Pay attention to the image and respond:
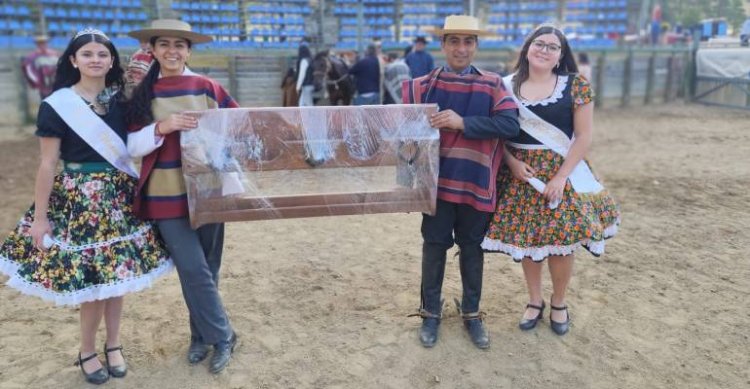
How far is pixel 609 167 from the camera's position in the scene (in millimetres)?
7473

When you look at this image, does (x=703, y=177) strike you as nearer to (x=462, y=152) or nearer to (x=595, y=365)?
(x=595, y=365)

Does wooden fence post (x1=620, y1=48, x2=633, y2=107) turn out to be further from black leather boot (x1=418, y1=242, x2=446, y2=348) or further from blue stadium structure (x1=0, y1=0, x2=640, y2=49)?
black leather boot (x1=418, y1=242, x2=446, y2=348)

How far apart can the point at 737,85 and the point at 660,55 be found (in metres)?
2.69

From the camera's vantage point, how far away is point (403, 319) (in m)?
3.28

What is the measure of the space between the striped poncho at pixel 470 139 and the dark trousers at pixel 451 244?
0.13 meters

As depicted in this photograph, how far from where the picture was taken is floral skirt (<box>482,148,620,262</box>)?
277 centimetres

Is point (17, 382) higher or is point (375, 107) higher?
point (375, 107)

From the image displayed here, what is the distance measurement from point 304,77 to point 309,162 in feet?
25.0

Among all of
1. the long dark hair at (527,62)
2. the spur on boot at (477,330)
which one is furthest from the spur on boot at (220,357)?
the long dark hair at (527,62)

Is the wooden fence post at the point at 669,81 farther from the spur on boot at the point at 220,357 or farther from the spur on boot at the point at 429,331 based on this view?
the spur on boot at the point at 220,357

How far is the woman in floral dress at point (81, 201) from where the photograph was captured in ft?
7.61

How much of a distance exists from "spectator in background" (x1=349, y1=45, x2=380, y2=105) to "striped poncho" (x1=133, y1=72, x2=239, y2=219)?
7.20 metres

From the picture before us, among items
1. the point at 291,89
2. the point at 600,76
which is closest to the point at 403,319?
the point at 291,89

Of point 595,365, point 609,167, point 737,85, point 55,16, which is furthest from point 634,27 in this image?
point 595,365
